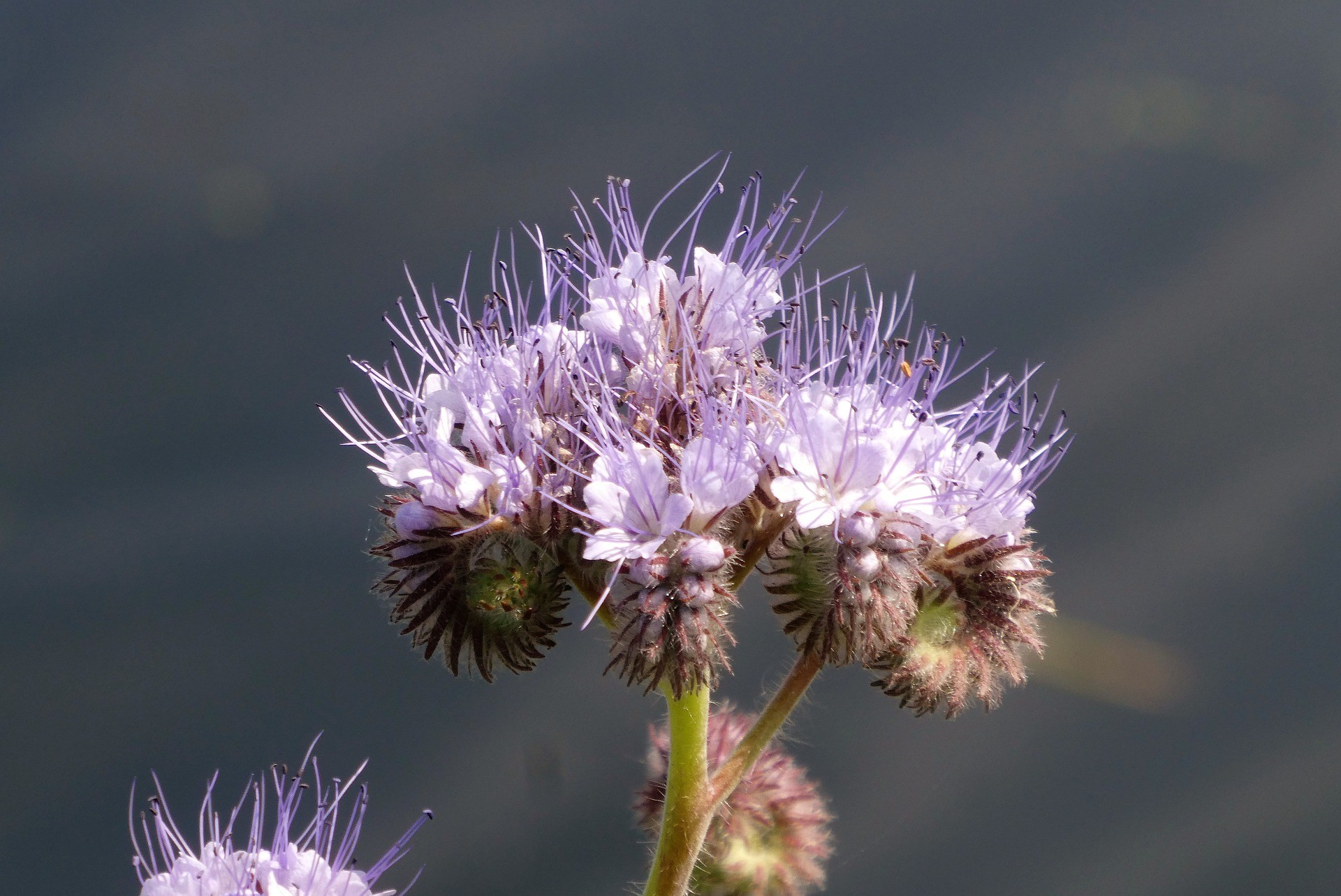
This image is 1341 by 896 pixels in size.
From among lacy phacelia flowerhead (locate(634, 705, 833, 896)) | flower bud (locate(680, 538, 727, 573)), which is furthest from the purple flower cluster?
lacy phacelia flowerhead (locate(634, 705, 833, 896))

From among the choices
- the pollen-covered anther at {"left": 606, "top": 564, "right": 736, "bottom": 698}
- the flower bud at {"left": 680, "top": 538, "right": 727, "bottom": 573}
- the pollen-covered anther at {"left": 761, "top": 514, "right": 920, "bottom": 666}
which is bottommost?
the pollen-covered anther at {"left": 606, "top": 564, "right": 736, "bottom": 698}

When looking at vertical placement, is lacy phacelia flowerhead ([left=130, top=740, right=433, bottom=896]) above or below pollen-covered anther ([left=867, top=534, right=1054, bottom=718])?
below

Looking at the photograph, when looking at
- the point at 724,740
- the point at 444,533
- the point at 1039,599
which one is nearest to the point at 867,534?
the point at 1039,599

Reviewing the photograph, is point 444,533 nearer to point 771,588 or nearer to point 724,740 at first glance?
point 771,588

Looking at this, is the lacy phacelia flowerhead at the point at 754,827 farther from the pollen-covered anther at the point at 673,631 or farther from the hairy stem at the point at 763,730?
the pollen-covered anther at the point at 673,631

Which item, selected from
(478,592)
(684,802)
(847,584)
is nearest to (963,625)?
(847,584)

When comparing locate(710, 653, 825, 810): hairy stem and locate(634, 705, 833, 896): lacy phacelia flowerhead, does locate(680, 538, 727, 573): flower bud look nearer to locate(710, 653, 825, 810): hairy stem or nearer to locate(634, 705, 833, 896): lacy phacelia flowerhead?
locate(710, 653, 825, 810): hairy stem

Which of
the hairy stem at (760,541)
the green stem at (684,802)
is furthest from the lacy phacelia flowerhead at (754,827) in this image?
the hairy stem at (760,541)
